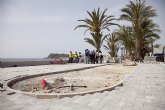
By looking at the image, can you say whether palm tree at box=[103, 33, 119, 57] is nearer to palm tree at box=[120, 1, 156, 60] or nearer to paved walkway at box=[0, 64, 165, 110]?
palm tree at box=[120, 1, 156, 60]

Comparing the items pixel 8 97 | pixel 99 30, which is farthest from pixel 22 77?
pixel 99 30

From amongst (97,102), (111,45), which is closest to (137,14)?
(111,45)

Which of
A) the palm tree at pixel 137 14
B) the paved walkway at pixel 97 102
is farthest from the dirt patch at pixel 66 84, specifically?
the palm tree at pixel 137 14

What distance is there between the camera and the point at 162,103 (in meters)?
5.20

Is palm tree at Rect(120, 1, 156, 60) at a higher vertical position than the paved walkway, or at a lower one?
higher

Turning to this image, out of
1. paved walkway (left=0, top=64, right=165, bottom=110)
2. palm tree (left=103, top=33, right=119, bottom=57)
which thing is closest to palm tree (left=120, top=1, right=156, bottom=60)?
palm tree (left=103, top=33, right=119, bottom=57)

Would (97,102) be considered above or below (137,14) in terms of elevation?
below

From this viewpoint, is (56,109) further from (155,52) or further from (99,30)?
(155,52)

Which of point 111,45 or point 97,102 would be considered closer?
point 97,102

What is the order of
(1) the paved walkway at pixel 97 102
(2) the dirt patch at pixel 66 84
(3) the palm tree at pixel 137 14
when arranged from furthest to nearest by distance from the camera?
(3) the palm tree at pixel 137 14 < (2) the dirt patch at pixel 66 84 < (1) the paved walkway at pixel 97 102

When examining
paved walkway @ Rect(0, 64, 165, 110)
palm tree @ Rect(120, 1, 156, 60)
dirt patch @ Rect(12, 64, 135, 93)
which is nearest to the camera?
paved walkway @ Rect(0, 64, 165, 110)

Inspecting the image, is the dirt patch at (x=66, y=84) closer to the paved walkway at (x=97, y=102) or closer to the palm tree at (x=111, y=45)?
the paved walkway at (x=97, y=102)

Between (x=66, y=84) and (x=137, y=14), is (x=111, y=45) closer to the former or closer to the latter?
(x=137, y=14)

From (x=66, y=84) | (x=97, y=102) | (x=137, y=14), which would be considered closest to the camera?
Answer: (x=97, y=102)
